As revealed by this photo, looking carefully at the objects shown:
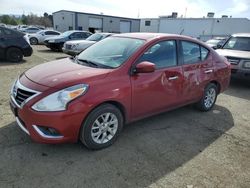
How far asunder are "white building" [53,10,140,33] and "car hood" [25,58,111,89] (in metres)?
35.0

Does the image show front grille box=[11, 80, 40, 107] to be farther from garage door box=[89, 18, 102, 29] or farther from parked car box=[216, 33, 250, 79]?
garage door box=[89, 18, 102, 29]

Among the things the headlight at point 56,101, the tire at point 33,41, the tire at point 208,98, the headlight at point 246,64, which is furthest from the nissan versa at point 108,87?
the tire at point 33,41

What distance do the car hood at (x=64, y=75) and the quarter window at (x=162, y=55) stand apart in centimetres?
80

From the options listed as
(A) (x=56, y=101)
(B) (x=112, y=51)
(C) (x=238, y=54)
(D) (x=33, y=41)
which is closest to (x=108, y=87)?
(A) (x=56, y=101)

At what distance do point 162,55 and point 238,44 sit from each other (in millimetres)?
5995

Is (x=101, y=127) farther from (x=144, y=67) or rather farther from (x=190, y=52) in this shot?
(x=190, y=52)

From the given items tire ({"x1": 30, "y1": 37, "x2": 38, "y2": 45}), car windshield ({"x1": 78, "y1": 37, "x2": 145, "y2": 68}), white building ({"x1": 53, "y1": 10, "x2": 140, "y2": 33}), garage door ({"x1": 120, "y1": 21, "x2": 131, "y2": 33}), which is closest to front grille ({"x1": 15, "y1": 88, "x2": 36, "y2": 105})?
car windshield ({"x1": 78, "y1": 37, "x2": 145, "y2": 68})

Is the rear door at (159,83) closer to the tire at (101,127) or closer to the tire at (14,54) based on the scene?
the tire at (101,127)

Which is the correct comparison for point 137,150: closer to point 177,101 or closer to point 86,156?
point 86,156

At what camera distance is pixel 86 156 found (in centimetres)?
323

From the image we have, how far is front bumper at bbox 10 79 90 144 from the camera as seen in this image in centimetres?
288

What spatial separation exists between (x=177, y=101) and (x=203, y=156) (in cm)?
121

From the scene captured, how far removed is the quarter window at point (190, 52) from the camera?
4381 mm

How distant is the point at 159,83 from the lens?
3.86 meters
